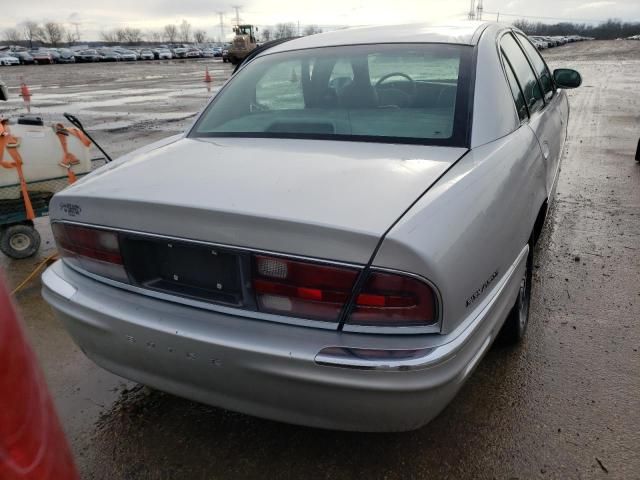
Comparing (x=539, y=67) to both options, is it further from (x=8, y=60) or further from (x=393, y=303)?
(x=8, y=60)

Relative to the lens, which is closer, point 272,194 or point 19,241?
point 272,194

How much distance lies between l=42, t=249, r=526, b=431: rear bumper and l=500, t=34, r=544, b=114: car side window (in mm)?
1600

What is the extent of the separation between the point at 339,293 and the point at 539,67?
3293 millimetres

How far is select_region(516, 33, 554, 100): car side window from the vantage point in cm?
384

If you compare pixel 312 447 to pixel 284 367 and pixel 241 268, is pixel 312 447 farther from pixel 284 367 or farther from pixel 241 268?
pixel 241 268

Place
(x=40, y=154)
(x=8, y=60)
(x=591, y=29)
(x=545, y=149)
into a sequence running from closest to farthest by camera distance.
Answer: (x=545, y=149) < (x=40, y=154) < (x=8, y=60) < (x=591, y=29)

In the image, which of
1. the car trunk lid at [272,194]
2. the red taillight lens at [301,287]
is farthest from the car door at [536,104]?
the red taillight lens at [301,287]

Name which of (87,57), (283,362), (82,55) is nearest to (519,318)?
(283,362)

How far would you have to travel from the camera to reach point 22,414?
100 cm

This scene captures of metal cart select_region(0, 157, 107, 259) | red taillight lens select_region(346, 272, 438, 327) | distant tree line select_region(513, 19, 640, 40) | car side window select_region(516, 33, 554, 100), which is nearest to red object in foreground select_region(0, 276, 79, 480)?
red taillight lens select_region(346, 272, 438, 327)

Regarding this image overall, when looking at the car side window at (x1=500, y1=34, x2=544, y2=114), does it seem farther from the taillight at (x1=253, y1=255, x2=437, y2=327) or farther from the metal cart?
the metal cart

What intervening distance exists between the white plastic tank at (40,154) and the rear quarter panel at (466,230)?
10.8 ft

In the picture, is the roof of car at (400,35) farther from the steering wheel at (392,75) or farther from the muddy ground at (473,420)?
the muddy ground at (473,420)

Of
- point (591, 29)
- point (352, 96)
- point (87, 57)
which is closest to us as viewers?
point (352, 96)
